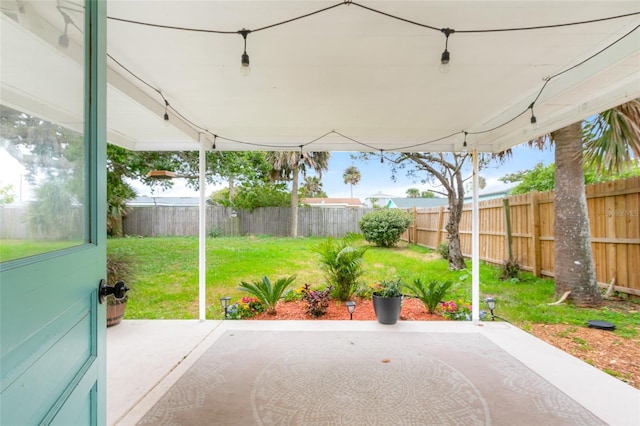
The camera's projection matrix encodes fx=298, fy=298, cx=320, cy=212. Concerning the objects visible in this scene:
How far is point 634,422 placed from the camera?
5.83 ft

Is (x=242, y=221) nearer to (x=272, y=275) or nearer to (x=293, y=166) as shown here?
(x=293, y=166)

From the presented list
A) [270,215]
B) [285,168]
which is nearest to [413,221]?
[270,215]

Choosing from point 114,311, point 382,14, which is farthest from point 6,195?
point 114,311

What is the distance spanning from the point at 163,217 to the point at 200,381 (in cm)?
786

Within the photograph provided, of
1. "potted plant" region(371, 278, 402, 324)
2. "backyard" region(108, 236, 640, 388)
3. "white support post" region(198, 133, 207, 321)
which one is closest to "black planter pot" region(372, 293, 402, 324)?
→ "potted plant" region(371, 278, 402, 324)

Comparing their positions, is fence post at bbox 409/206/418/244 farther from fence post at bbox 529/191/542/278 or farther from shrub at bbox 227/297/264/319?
shrub at bbox 227/297/264/319

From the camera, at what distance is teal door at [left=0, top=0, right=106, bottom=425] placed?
639mm

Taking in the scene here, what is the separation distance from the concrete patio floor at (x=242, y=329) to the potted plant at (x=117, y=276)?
13 cm

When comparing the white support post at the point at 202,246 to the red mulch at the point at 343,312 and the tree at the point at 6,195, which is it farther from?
the tree at the point at 6,195

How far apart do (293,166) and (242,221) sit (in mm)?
2593

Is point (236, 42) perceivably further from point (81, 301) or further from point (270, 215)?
point (270, 215)

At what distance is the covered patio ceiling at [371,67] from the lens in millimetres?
1543

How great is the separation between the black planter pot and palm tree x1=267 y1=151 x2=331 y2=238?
21.1ft

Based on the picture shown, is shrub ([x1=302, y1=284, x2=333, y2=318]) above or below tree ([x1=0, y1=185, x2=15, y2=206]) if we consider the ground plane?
below
